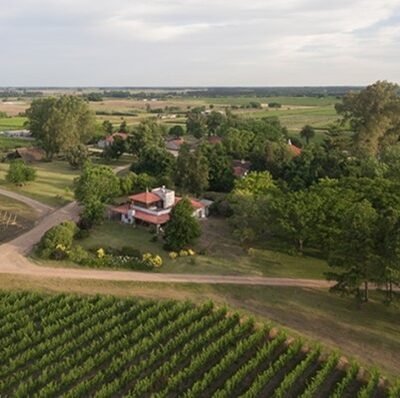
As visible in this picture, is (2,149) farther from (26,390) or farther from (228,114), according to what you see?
(26,390)

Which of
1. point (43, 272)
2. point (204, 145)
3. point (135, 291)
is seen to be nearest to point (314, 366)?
point (135, 291)

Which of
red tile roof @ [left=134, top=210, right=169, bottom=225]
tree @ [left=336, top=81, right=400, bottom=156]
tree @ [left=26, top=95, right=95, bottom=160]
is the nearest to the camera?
red tile roof @ [left=134, top=210, right=169, bottom=225]

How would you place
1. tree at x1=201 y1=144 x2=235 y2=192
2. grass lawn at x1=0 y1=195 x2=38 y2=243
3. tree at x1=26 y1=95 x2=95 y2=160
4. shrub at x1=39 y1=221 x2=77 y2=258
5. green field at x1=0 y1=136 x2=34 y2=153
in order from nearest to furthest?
shrub at x1=39 y1=221 x2=77 y2=258
grass lawn at x1=0 y1=195 x2=38 y2=243
tree at x1=201 y1=144 x2=235 y2=192
tree at x1=26 y1=95 x2=95 y2=160
green field at x1=0 y1=136 x2=34 y2=153

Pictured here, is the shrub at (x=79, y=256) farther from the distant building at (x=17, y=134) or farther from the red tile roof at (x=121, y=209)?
the distant building at (x=17, y=134)

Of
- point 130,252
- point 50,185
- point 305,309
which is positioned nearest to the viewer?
point 305,309

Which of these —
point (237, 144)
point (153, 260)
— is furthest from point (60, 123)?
point (153, 260)

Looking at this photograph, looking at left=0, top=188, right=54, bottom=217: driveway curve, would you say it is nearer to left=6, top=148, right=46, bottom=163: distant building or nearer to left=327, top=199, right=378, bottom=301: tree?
left=6, top=148, right=46, bottom=163: distant building

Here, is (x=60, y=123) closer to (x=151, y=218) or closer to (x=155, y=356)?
(x=151, y=218)

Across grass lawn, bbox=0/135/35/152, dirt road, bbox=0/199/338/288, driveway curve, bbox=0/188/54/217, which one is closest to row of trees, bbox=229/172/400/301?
dirt road, bbox=0/199/338/288
